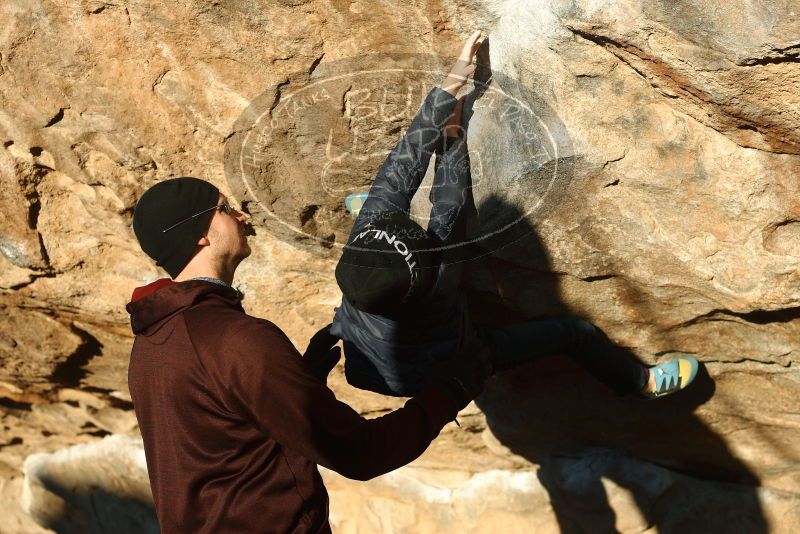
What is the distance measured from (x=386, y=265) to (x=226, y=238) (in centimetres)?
32

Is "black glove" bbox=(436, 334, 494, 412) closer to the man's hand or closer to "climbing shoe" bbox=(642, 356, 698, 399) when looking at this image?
the man's hand

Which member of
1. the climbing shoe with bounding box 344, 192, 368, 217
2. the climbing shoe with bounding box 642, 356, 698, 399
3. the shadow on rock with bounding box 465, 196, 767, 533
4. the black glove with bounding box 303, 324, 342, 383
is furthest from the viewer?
the shadow on rock with bounding box 465, 196, 767, 533

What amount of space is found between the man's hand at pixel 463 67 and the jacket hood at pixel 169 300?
674 millimetres

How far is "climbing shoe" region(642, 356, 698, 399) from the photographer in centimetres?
226

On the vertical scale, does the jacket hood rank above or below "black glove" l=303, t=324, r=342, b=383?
above

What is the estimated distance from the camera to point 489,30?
179 centimetres

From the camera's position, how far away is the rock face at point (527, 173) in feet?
5.54

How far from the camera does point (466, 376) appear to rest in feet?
5.50

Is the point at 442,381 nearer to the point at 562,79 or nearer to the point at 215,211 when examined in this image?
the point at 215,211

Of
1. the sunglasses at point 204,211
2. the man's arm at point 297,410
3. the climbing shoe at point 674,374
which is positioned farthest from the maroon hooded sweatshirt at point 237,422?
the climbing shoe at point 674,374

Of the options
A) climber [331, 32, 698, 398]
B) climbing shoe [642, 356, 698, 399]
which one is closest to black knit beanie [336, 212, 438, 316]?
climber [331, 32, 698, 398]

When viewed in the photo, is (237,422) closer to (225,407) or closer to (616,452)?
(225,407)

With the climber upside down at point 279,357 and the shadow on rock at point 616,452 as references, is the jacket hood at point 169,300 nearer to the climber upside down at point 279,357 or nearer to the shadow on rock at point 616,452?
the climber upside down at point 279,357

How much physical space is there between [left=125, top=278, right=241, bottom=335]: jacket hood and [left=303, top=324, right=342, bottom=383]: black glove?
0.42 meters
